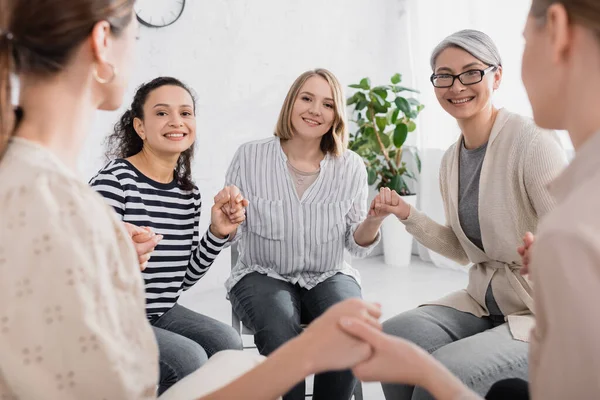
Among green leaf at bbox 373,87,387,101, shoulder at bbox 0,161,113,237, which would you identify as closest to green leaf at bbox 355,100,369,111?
green leaf at bbox 373,87,387,101

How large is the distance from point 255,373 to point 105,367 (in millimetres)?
258

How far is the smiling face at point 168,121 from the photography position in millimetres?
2021

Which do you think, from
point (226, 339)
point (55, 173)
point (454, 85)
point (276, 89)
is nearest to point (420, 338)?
point (226, 339)

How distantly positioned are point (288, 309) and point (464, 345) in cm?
62

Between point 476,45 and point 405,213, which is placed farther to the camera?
point 405,213

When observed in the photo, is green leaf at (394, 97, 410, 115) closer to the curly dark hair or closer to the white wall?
the white wall

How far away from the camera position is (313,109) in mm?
2402

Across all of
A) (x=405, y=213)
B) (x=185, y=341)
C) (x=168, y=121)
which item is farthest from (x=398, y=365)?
A: (x=168, y=121)

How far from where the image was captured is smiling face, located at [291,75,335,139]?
2400 mm

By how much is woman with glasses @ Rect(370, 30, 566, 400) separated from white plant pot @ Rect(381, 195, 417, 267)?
266 cm

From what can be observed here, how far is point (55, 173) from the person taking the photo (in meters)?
0.85

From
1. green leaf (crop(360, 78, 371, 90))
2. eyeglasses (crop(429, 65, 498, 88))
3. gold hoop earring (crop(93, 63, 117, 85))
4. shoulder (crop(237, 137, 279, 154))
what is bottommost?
shoulder (crop(237, 137, 279, 154))

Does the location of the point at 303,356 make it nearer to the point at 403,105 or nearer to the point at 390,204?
the point at 390,204

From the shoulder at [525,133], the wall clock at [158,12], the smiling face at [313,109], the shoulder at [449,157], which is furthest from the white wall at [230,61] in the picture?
the shoulder at [525,133]
